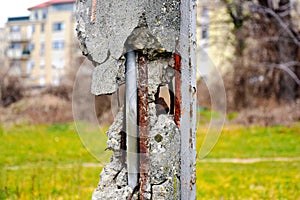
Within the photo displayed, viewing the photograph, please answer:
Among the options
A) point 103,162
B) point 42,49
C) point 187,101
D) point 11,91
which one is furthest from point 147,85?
point 42,49

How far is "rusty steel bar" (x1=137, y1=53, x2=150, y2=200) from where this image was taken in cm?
302

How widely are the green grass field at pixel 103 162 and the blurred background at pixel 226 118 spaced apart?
2 cm

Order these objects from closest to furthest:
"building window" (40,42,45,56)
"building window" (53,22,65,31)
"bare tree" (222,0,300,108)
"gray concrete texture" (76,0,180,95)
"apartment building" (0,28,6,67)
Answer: "gray concrete texture" (76,0,180,95) < "bare tree" (222,0,300,108) < "apartment building" (0,28,6,67) < "building window" (53,22,65,31) < "building window" (40,42,45,56)

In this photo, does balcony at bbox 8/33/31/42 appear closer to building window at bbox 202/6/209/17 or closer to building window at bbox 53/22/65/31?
building window at bbox 53/22/65/31

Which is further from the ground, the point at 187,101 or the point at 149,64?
the point at 149,64

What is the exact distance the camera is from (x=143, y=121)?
304 centimetres

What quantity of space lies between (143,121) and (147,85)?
20 cm

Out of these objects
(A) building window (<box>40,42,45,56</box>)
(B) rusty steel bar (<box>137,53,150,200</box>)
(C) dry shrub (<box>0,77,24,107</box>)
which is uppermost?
(A) building window (<box>40,42,45,56</box>)

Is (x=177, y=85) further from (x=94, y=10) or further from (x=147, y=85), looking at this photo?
(x=94, y=10)

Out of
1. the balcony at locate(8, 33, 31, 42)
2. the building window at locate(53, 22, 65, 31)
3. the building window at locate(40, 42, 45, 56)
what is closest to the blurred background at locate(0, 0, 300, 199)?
the building window at locate(53, 22, 65, 31)

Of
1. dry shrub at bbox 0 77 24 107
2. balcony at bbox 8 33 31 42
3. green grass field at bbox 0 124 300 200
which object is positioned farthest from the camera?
balcony at bbox 8 33 31 42

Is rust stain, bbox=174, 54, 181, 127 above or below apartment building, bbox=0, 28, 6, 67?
below

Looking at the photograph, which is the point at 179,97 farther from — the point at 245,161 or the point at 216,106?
the point at 245,161

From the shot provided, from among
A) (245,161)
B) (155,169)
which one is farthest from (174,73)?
(245,161)
